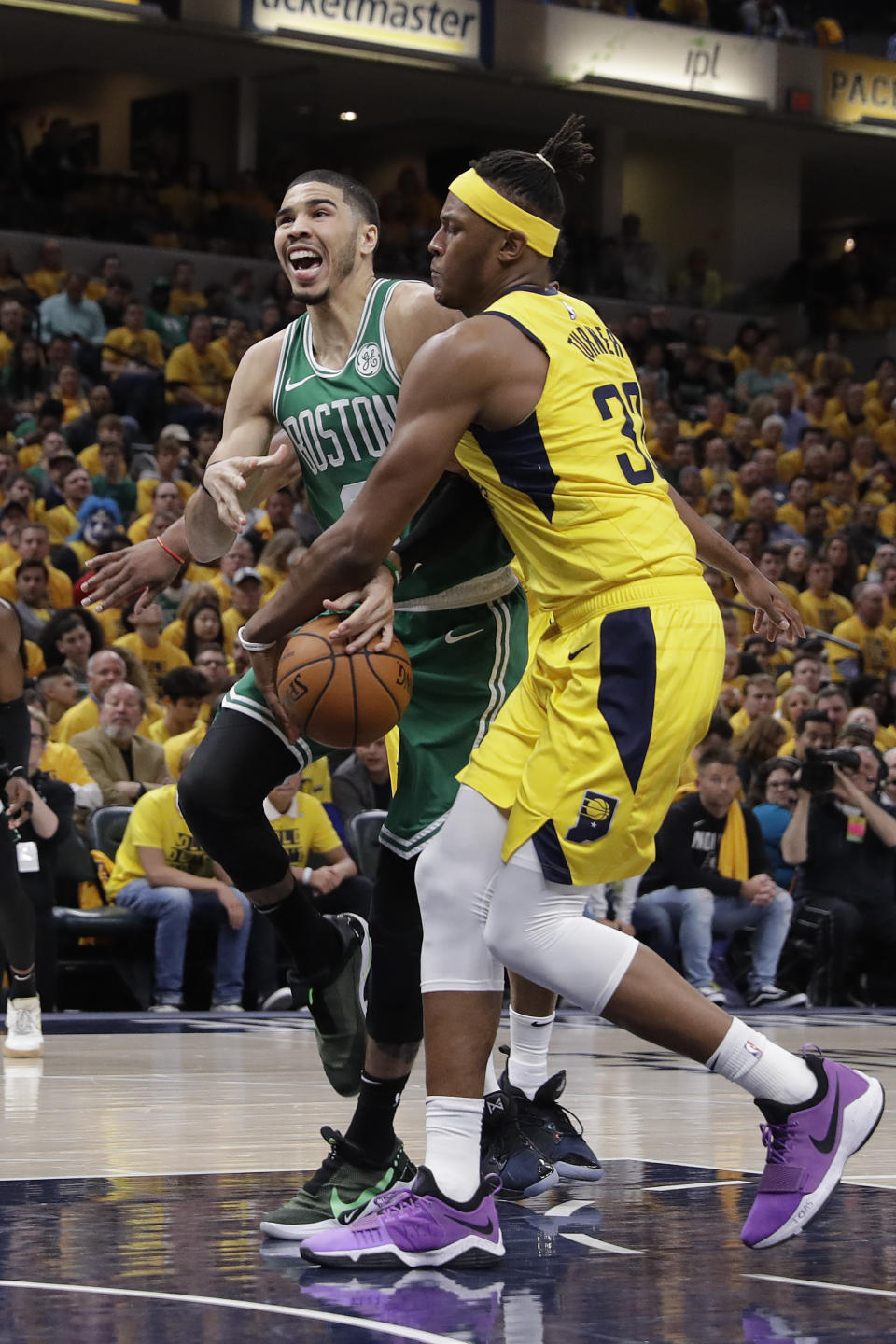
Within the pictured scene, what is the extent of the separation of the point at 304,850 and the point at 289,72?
14267 millimetres

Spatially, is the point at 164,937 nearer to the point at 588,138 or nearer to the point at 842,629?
the point at 842,629

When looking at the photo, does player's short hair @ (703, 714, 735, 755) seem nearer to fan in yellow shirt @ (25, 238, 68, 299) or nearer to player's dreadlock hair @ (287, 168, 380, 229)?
player's dreadlock hair @ (287, 168, 380, 229)

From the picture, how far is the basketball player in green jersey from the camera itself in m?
3.77

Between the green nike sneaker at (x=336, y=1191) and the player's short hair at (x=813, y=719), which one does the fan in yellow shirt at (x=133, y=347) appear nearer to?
the player's short hair at (x=813, y=719)

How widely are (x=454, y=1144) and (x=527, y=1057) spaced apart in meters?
1.00

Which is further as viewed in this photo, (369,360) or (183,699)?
(183,699)

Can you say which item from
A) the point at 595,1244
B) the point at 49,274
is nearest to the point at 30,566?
the point at 49,274

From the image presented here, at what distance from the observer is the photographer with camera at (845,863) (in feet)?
31.3

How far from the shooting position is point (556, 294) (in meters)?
3.48

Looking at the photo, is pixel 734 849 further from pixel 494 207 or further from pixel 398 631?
pixel 494 207

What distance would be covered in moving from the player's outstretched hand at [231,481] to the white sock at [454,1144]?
3.67 feet

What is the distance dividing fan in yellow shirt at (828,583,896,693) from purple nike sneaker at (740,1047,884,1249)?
A: 10211mm

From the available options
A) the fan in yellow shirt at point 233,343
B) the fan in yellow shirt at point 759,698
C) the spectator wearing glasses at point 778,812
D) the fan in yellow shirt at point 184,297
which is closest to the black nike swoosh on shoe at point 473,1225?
the spectator wearing glasses at point 778,812

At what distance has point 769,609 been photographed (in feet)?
13.4
